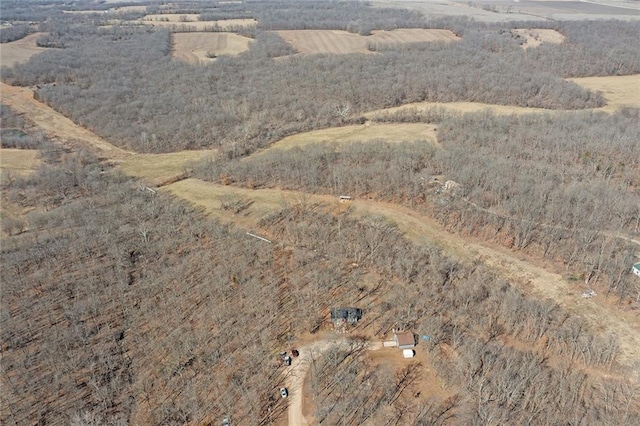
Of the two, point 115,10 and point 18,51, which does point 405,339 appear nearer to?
point 18,51

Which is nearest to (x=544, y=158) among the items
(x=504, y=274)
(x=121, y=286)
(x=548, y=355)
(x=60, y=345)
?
(x=504, y=274)

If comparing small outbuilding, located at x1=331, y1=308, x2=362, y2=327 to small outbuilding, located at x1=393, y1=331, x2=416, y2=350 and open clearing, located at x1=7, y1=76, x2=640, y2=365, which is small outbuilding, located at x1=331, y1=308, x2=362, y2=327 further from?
open clearing, located at x1=7, y1=76, x2=640, y2=365

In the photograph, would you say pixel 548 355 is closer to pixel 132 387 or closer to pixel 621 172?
pixel 132 387

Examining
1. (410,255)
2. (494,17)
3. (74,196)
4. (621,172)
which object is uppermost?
(494,17)

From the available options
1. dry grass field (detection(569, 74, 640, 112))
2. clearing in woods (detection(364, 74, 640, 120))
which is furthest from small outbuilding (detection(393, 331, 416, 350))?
dry grass field (detection(569, 74, 640, 112))

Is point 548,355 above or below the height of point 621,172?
below

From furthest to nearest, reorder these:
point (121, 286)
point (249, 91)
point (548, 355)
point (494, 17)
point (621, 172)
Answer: point (494, 17) < point (249, 91) < point (621, 172) < point (121, 286) < point (548, 355)
